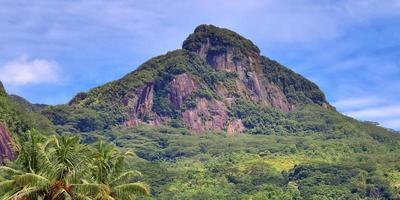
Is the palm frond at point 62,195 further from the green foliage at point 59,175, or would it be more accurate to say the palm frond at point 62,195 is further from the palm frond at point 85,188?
the palm frond at point 85,188

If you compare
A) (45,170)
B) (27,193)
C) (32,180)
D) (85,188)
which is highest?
(45,170)

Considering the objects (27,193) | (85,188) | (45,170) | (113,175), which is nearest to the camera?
(27,193)

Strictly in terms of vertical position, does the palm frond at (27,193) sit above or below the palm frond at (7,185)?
below

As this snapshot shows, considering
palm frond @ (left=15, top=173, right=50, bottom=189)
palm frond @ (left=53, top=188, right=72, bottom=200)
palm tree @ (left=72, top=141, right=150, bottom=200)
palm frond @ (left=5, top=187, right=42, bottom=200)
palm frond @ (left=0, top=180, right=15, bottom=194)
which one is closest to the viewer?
palm frond @ (left=5, top=187, right=42, bottom=200)

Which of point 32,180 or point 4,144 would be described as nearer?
point 32,180

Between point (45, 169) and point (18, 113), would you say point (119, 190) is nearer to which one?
point (45, 169)

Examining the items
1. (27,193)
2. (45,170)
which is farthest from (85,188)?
(27,193)

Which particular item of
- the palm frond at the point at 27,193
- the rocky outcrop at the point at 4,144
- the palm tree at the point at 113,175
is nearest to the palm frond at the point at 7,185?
the palm frond at the point at 27,193

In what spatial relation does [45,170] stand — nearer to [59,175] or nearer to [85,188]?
[59,175]

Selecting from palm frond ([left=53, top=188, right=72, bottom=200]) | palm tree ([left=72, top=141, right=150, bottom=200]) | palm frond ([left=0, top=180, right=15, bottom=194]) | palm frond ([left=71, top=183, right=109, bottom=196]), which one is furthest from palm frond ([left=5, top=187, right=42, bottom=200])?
palm tree ([left=72, top=141, right=150, bottom=200])

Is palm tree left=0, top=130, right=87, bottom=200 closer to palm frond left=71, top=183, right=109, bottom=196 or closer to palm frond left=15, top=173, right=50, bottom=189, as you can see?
palm frond left=15, top=173, right=50, bottom=189

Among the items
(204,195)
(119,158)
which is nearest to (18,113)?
(204,195)

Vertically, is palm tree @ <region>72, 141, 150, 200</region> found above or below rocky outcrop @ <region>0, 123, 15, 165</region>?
below

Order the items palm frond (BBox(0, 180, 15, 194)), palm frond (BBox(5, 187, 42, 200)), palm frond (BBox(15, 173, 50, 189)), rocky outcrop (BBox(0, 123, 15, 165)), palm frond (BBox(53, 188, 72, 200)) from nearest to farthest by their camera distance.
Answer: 1. palm frond (BBox(5, 187, 42, 200))
2. palm frond (BBox(15, 173, 50, 189))
3. palm frond (BBox(53, 188, 72, 200))
4. palm frond (BBox(0, 180, 15, 194))
5. rocky outcrop (BBox(0, 123, 15, 165))
